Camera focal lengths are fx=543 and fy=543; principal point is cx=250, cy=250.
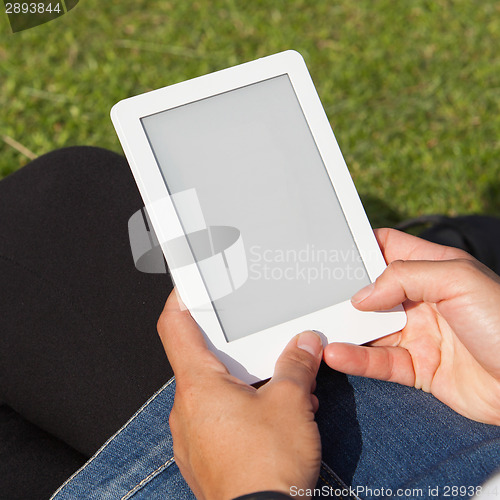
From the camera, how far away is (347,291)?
3.01 ft

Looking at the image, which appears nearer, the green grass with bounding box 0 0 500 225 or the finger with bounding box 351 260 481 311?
the finger with bounding box 351 260 481 311

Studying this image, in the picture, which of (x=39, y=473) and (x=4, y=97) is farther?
(x=4, y=97)

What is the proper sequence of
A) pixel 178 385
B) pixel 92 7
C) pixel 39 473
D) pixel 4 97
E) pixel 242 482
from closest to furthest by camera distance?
pixel 242 482
pixel 178 385
pixel 39 473
pixel 4 97
pixel 92 7

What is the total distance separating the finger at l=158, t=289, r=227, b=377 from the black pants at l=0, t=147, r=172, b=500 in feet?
0.47

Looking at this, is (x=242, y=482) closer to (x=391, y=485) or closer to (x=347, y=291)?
(x=391, y=485)

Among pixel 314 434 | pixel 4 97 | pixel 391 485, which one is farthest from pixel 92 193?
pixel 4 97

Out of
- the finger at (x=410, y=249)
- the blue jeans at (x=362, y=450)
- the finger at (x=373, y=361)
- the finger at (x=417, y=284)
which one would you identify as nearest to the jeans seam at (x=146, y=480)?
the blue jeans at (x=362, y=450)

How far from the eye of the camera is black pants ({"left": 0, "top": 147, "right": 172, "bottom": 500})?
0.93m

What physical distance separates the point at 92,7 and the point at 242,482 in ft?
5.57

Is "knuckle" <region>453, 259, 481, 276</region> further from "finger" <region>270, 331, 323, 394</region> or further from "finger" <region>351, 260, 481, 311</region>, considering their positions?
"finger" <region>270, 331, 323, 394</region>

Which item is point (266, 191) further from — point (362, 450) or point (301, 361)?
point (362, 450)

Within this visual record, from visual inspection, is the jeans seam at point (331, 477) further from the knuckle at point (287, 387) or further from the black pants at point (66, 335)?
the black pants at point (66, 335)

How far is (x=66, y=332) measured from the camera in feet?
3.11

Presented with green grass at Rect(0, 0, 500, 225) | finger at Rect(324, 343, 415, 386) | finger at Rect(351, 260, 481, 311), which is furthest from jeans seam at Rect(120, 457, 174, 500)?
green grass at Rect(0, 0, 500, 225)
